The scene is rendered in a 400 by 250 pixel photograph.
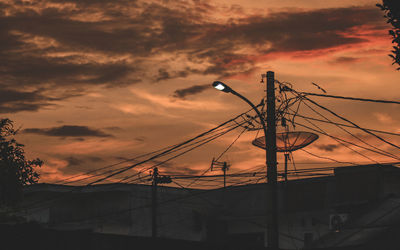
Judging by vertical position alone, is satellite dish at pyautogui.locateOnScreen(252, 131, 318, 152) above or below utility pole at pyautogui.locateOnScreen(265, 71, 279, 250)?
above

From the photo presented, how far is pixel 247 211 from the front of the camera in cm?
4256

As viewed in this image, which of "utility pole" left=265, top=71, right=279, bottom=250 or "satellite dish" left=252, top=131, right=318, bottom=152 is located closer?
"utility pole" left=265, top=71, right=279, bottom=250

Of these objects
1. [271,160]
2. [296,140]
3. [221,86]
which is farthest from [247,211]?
[221,86]

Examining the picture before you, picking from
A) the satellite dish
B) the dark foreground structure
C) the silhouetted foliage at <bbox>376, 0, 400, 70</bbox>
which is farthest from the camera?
the dark foreground structure

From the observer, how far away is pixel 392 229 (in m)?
27.0

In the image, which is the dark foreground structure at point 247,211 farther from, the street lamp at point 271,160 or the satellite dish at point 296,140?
the street lamp at point 271,160

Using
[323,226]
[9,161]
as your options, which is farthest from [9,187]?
[323,226]

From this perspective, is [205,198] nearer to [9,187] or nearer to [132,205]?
[132,205]

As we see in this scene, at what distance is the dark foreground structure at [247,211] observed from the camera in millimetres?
31375

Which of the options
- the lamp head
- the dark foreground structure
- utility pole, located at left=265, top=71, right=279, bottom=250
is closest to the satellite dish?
the dark foreground structure

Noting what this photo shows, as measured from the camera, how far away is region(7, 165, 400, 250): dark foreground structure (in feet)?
103

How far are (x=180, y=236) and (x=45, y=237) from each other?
3062 centimetres

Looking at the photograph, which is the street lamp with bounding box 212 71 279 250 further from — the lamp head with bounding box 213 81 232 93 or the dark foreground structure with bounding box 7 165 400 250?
the dark foreground structure with bounding box 7 165 400 250

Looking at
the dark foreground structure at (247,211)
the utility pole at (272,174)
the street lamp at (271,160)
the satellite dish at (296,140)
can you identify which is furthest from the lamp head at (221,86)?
the dark foreground structure at (247,211)
